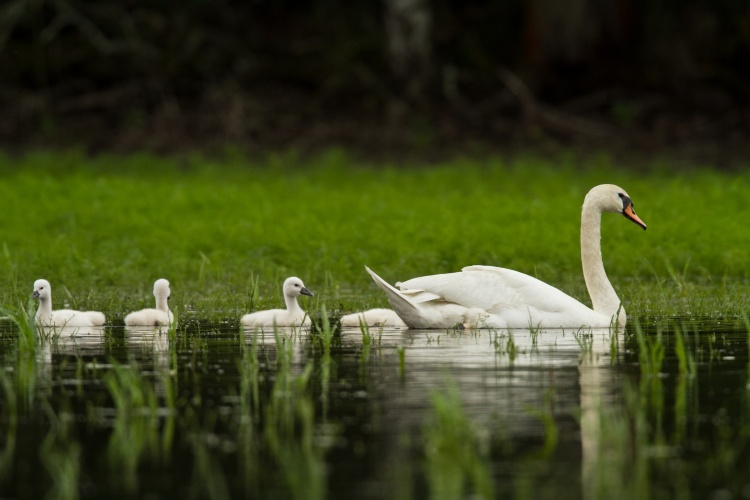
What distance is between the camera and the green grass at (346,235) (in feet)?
42.7

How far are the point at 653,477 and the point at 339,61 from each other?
892 inches

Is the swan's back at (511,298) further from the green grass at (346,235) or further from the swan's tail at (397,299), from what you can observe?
the green grass at (346,235)

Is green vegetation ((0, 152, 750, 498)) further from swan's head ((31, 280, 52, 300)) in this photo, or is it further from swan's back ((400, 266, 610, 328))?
swan's head ((31, 280, 52, 300))

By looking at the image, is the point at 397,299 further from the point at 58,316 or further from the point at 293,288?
the point at 58,316

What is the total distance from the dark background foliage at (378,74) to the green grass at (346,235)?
3.78 metres

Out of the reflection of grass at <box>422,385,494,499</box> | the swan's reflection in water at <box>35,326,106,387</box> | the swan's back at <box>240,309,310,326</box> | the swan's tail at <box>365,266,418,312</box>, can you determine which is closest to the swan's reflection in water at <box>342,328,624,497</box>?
the swan's tail at <box>365,266,418,312</box>

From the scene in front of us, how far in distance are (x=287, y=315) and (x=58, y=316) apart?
1520mm

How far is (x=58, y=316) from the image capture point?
1069cm

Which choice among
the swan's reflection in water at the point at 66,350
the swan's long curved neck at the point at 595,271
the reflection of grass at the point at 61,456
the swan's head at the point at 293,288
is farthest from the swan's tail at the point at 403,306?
the reflection of grass at the point at 61,456

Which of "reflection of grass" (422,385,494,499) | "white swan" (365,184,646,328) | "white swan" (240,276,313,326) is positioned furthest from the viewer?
"white swan" (240,276,313,326)

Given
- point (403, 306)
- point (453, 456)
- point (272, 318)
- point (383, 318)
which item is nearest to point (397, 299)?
point (403, 306)

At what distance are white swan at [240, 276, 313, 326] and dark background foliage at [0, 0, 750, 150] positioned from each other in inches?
551

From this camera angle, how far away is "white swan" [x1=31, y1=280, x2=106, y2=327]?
10.5m

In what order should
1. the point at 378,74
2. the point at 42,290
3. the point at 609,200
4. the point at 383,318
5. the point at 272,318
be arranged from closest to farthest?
the point at 272,318, the point at 383,318, the point at 42,290, the point at 609,200, the point at 378,74
